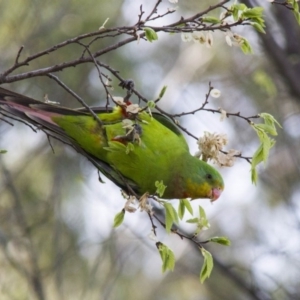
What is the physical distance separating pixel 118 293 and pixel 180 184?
622cm

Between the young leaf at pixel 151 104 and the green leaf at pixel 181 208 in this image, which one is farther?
the green leaf at pixel 181 208

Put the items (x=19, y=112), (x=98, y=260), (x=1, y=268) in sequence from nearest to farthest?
1. (x=19, y=112)
2. (x=98, y=260)
3. (x=1, y=268)

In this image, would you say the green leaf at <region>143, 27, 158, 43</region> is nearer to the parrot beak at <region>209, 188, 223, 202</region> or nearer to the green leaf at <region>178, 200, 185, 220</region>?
the green leaf at <region>178, 200, 185, 220</region>

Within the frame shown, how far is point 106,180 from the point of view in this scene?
4543mm

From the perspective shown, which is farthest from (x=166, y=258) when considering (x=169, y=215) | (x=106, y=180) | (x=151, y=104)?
(x=106, y=180)

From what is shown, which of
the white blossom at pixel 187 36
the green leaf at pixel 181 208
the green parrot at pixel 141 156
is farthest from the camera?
the green parrot at pixel 141 156

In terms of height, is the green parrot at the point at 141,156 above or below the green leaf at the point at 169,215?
above

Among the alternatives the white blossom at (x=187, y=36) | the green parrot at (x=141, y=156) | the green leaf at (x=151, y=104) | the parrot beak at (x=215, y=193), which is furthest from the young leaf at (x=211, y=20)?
the parrot beak at (x=215, y=193)

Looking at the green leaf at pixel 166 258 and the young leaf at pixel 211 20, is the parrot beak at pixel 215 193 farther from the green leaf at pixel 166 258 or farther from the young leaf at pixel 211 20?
the young leaf at pixel 211 20

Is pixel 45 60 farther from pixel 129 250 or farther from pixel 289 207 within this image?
pixel 289 207

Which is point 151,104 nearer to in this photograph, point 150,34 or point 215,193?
point 150,34

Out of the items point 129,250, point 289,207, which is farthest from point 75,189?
point 289,207

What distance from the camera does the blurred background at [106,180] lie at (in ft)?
16.2

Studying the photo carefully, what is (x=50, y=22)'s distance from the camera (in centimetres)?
596
